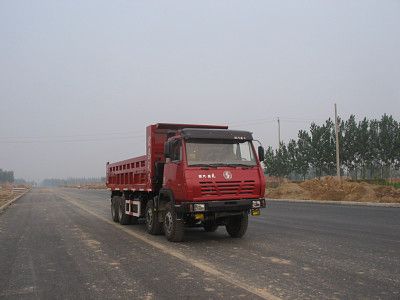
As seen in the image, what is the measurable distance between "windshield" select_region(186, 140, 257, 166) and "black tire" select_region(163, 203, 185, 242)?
55.7 inches

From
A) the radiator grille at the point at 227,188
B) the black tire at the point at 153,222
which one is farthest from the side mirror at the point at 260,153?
the black tire at the point at 153,222

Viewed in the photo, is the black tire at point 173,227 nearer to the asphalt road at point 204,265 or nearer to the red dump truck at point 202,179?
the red dump truck at point 202,179

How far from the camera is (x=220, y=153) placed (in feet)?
33.7

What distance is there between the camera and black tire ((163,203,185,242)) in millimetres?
10297

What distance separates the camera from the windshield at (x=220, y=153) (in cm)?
1002

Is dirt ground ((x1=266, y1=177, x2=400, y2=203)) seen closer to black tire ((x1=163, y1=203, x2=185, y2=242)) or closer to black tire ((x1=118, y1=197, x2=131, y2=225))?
black tire ((x1=118, y1=197, x2=131, y2=225))

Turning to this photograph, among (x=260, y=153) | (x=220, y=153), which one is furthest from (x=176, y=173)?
(x=260, y=153)

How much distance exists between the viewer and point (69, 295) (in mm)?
5805

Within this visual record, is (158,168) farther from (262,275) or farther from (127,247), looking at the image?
(262,275)

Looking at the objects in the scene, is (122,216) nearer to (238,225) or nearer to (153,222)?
(153,222)

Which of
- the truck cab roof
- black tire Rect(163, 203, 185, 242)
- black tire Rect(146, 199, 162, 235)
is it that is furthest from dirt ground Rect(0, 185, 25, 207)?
the truck cab roof

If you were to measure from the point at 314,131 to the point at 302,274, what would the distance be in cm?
5913

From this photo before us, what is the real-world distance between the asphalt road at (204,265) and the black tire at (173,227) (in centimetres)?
26

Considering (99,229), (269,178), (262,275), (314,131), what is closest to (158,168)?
(99,229)
